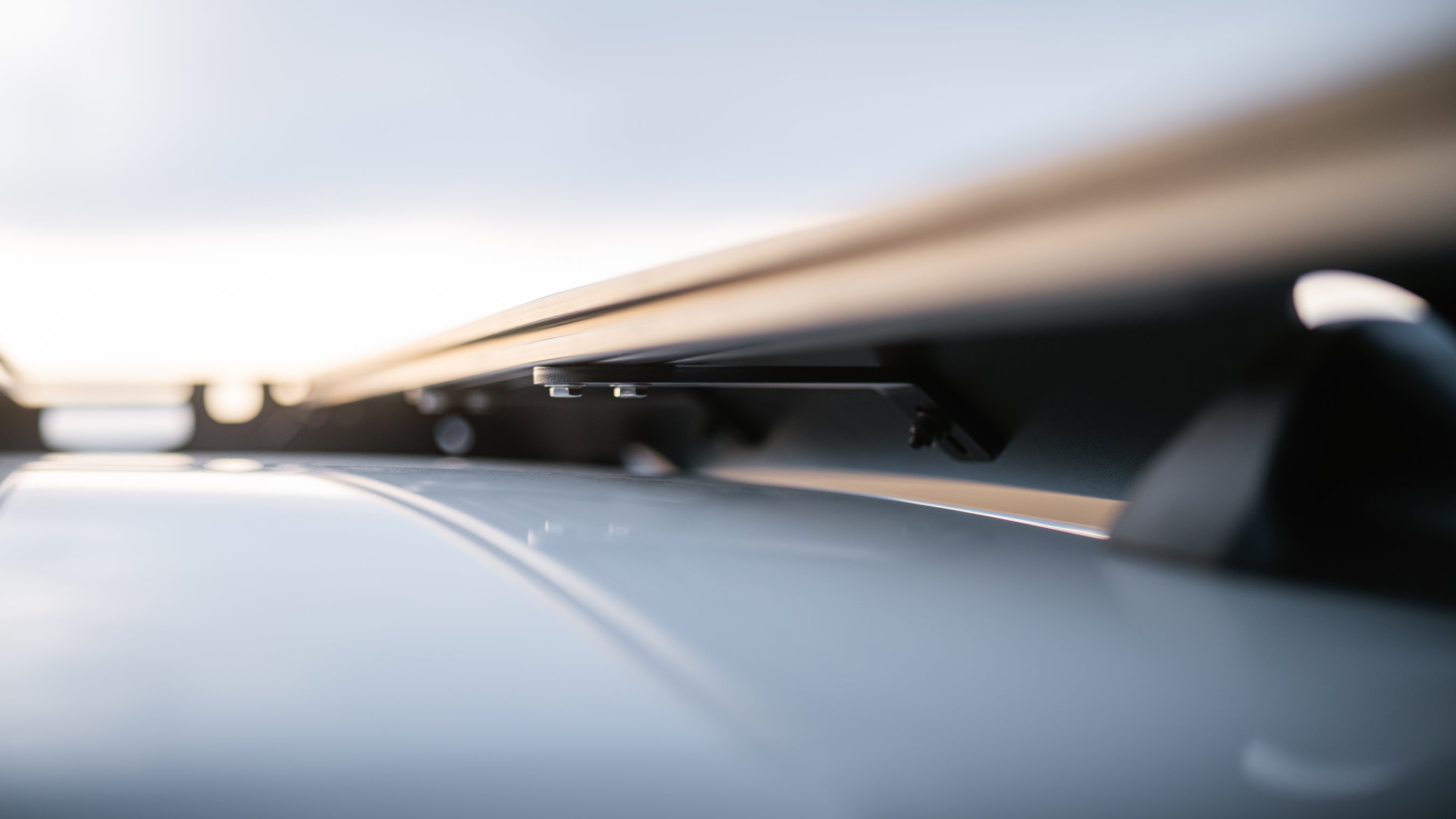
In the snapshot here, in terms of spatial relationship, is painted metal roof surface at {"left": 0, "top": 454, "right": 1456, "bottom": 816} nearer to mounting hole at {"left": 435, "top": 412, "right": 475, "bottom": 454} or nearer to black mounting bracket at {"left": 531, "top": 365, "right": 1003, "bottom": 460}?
black mounting bracket at {"left": 531, "top": 365, "right": 1003, "bottom": 460}

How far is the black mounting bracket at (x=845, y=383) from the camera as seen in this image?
0.64 m

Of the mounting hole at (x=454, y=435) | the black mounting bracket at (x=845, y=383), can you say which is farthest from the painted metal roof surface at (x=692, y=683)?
the mounting hole at (x=454, y=435)

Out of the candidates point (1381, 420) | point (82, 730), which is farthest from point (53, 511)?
point (1381, 420)

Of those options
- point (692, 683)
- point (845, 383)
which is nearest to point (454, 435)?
point (845, 383)

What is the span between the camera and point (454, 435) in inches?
61.4

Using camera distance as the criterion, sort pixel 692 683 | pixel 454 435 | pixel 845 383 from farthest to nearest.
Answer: pixel 454 435
pixel 845 383
pixel 692 683

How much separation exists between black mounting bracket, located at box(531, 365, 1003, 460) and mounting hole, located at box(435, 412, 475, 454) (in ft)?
2.86

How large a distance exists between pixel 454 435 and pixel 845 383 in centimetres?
106

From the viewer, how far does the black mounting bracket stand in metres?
0.64

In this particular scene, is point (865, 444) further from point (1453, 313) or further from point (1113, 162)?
point (1113, 162)

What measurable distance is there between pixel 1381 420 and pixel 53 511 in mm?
600

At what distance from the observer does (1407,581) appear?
0.30 meters

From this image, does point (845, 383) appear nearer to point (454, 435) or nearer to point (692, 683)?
point (692, 683)

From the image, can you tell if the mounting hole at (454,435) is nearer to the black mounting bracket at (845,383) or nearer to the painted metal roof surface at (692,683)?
the black mounting bracket at (845,383)
